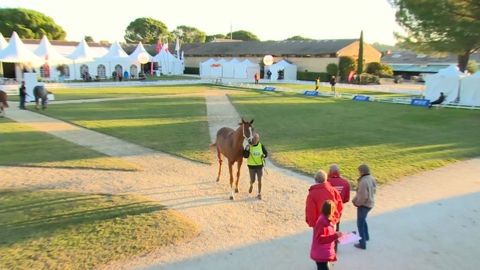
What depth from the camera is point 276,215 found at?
7.54 metres

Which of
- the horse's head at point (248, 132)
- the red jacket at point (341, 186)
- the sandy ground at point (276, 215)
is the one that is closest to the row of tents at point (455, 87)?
the sandy ground at point (276, 215)

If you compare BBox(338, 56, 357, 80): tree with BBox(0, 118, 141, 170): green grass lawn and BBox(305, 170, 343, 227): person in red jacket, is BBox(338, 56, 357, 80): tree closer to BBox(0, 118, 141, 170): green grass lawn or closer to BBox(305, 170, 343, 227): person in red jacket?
BBox(0, 118, 141, 170): green grass lawn

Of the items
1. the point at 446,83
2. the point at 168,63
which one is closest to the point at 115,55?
the point at 168,63

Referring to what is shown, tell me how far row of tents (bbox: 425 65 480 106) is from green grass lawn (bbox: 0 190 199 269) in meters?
26.7

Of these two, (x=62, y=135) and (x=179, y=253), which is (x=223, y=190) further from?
(x=62, y=135)

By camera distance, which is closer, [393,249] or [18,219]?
[393,249]

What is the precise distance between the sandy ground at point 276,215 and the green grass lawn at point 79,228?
1.17 feet

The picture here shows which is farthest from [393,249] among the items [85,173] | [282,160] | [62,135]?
[62,135]

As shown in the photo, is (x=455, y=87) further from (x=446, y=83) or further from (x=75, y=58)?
(x=75, y=58)

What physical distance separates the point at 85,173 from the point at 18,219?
3397mm

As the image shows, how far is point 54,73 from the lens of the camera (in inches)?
1721

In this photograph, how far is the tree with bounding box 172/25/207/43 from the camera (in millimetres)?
119600

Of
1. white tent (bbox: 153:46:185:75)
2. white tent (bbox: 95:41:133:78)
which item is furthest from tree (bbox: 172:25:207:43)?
white tent (bbox: 95:41:133:78)

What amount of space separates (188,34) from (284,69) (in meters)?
78.4
